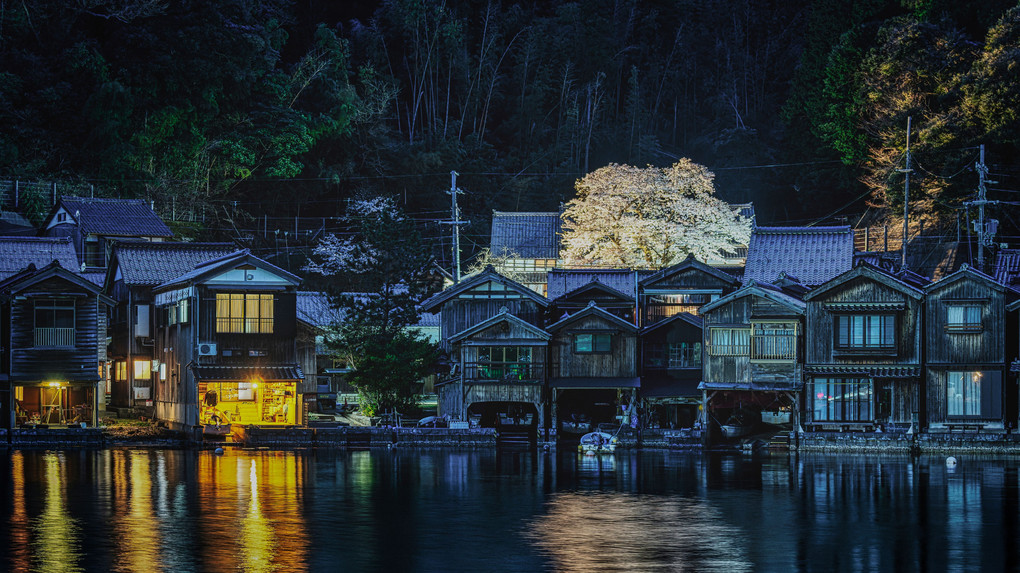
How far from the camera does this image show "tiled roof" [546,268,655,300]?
63559 millimetres

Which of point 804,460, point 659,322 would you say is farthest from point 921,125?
point 804,460

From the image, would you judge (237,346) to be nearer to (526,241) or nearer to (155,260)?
(155,260)

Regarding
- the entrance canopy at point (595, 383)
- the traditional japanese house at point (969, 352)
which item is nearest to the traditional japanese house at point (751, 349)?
the entrance canopy at point (595, 383)

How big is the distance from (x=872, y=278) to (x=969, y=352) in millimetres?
4708

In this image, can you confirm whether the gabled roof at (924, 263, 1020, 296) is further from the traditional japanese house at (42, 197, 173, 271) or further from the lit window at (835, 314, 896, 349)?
the traditional japanese house at (42, 197, 173, 271)

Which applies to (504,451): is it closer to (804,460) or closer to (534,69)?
(804,460)

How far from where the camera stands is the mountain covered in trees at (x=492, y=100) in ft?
227

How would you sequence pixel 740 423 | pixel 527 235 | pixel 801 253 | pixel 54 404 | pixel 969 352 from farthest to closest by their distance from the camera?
pixel 527 235, pixel 801 253, pixel 740 423, pixel 54 404, pixel 969 352

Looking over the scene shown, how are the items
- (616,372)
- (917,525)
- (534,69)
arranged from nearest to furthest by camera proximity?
(917,525)
(616,372)
(534,69)

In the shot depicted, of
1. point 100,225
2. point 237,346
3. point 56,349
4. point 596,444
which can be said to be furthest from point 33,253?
point 596,444

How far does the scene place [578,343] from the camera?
57.2m

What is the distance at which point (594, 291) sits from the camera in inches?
2415

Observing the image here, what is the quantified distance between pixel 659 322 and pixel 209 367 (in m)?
19.3

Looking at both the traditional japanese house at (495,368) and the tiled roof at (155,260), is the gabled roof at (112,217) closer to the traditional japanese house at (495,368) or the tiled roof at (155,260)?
the tiled roof at (155,260)
